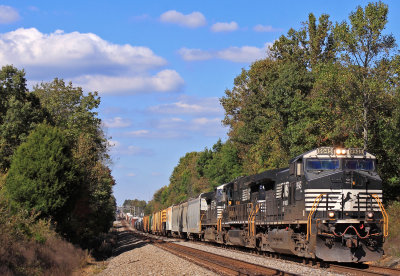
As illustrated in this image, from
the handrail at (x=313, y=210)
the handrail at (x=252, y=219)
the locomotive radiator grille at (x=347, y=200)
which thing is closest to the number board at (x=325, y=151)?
the locomotive radiator grille at (x=347, y=200)

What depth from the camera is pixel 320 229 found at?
1738 centimetres

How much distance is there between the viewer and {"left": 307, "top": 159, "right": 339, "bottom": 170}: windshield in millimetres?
18359

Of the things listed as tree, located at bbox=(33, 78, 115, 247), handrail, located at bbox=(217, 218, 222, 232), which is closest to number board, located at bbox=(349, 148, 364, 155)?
handrail, located at bbox=(217, 218, 222, 232)

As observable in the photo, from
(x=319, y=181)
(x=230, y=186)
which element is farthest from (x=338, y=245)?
(x=230, y=186)

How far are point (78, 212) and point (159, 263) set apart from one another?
597 inches

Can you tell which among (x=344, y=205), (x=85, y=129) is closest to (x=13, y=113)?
(x=85, y=129)

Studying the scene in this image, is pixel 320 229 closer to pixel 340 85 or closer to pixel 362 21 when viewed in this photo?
pixel 340 85

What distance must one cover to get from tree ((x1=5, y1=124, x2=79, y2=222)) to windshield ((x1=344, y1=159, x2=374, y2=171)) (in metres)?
15.6

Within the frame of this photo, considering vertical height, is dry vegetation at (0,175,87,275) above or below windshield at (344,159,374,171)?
below

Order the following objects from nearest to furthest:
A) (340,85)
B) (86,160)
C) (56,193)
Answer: (56,193) < (340,85) < (86,160)

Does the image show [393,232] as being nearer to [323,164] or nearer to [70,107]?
[323,164]

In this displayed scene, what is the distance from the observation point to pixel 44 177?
26422mm

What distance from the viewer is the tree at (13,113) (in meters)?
40.6

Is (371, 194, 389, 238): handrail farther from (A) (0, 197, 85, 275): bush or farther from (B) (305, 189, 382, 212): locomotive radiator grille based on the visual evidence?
(A) (0, 197, 85, 275): bush
